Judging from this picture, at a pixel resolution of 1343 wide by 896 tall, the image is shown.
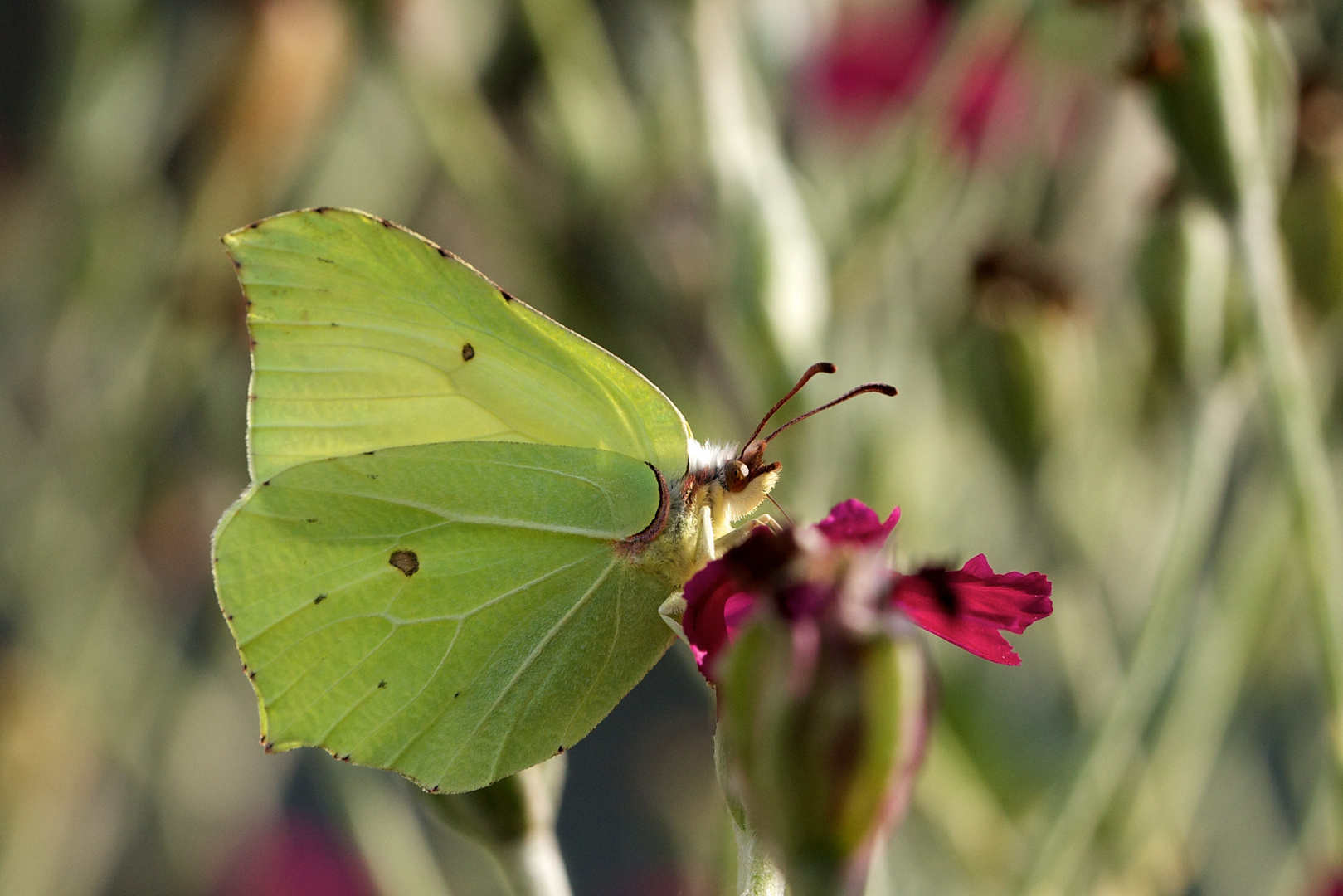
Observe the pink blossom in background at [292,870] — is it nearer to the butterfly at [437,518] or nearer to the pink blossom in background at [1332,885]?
the butterfly at [437,518]

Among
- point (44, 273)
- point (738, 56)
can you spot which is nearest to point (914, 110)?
point (738, 56)

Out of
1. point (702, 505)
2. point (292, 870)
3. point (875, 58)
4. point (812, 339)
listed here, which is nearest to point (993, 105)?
point (875, 58)

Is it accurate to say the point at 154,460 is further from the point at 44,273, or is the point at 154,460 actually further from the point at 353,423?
the point at 353,423

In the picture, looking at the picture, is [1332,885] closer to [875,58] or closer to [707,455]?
[707,455]

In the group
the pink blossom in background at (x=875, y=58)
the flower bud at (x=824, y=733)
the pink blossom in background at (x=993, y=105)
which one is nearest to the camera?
the flower bud at (x=824, y=733)

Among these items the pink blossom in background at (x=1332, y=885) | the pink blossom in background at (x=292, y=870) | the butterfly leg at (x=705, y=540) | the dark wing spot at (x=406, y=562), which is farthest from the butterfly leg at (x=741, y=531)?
the pink blossom in background at (x=292, y=870)

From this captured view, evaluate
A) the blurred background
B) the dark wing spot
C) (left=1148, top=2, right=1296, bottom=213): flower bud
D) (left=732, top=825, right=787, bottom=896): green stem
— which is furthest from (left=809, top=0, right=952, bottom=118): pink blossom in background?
(left=732, top=825, right=787, bottom=896): green stem
